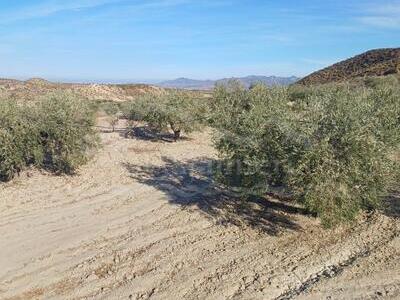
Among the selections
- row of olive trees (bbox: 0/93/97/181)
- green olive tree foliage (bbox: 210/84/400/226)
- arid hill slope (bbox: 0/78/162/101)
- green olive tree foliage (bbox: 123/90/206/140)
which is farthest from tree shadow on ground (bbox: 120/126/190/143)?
arid hill slope (bbox: 0/78/162/101)

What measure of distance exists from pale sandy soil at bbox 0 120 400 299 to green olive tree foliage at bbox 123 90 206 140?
383 inches

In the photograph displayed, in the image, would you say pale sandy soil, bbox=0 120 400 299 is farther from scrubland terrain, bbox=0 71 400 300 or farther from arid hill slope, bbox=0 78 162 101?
arid hill slope, bbox=0 78 162 101

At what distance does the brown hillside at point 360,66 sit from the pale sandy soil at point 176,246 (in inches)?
3207

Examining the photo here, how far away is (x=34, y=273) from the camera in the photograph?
47.9 ft

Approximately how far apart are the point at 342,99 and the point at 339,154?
6.59ft

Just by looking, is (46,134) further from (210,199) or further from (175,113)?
(175,113)

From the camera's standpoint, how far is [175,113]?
3228 centimetres

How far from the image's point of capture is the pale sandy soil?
43.9 feet

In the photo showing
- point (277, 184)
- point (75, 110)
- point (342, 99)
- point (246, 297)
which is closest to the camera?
point (246, 297)

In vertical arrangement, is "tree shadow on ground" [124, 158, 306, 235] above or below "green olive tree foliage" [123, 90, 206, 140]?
below

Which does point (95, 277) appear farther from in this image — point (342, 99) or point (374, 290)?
point (342, 99)

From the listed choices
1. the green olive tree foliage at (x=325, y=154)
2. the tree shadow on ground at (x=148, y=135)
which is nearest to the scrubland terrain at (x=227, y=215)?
the green olive tree foliage at (x=325, y=154)

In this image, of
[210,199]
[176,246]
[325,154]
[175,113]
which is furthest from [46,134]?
[325,154]

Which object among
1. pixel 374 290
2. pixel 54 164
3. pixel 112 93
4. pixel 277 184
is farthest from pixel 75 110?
pixel 112 93
